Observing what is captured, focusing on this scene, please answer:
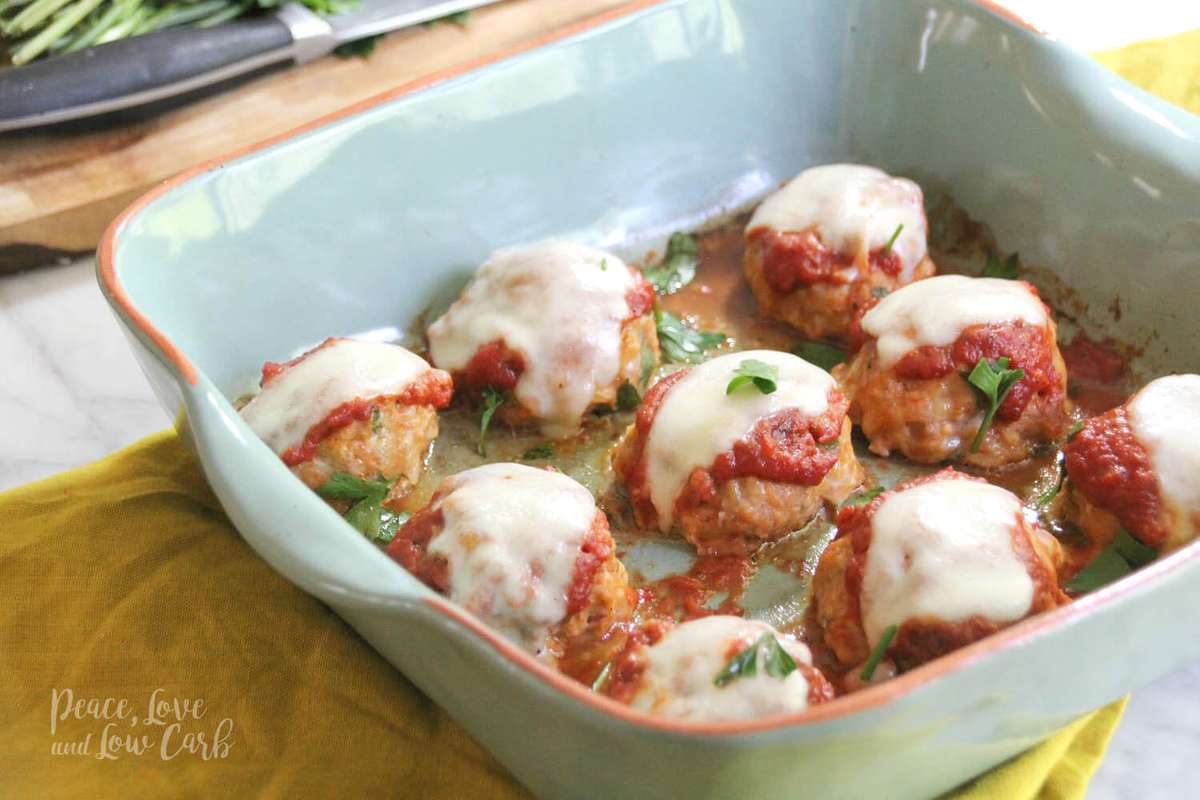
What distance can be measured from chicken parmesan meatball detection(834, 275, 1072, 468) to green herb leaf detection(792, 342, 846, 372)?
233 millimetres

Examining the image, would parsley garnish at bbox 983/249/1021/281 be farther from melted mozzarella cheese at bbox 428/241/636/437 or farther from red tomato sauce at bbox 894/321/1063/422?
melted mozzarella cheese at bbox 428/241/636/437

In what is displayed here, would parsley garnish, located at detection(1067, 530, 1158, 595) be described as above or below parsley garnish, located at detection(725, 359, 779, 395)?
below

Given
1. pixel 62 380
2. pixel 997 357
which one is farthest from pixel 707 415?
pixel 62 380

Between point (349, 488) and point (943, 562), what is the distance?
3.75 feet

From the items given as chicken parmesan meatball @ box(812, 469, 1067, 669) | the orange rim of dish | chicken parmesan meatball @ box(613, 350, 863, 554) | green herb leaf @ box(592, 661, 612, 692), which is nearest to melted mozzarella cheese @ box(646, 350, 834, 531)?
chicken parmesan meatball @ box(613, 350, 863, 554)

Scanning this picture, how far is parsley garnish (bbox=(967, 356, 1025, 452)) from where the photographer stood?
273cm

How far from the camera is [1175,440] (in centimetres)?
246

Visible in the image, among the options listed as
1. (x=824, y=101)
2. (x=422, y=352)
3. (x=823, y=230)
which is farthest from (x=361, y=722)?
(x=824, y=101)

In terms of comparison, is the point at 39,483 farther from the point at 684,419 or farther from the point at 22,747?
the point at 684,419

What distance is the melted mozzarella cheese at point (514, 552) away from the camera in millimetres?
2283

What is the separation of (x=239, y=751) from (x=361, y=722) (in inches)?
8.2

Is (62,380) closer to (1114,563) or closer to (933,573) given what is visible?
(933,573)

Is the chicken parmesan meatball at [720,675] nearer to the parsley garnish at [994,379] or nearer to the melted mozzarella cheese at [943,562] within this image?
the melted mozzarella cheese at [943,562]

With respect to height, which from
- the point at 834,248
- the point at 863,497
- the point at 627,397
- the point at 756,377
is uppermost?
the point at 756,377
